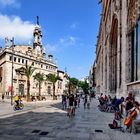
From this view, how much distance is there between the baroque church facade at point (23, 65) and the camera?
75.0 metres

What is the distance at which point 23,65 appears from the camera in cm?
8319

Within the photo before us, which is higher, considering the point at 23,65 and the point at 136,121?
the point at 23,65

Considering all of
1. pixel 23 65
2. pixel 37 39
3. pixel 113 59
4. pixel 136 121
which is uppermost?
pixel 37 39

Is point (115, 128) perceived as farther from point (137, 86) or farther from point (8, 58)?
point (8, 58)

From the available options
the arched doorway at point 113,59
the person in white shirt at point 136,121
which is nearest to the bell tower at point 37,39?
the arched doorway at point 113,59

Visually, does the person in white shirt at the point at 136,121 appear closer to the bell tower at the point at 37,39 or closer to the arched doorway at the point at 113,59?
the arched doorway at the point at 113,59

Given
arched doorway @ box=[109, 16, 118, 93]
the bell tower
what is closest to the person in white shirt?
arched doorway @ box=[109, 16, 118, 93]

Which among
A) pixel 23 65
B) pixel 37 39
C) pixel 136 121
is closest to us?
pixel 136 121

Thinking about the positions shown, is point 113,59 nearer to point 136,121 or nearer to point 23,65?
point 136,121

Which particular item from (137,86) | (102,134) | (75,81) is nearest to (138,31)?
(137,86)

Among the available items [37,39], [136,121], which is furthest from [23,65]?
[136,121]

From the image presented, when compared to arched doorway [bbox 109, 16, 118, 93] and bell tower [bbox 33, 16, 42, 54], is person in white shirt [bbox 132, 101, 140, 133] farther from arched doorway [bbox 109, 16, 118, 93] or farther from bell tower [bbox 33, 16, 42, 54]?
bell tower [bbox 33, 16, 42, 54]

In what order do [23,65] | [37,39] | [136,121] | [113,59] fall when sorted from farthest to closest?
[37,39], [23,65], [113,59], [136,121]

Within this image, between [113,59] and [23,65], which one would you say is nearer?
[113,59]
